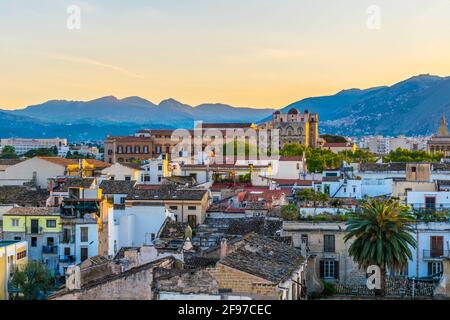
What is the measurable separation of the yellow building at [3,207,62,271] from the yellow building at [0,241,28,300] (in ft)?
5.35

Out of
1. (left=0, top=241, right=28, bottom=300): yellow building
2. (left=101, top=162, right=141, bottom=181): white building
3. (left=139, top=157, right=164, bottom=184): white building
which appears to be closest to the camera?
(left=0, top=241, right=28, bottom=300): yellow building

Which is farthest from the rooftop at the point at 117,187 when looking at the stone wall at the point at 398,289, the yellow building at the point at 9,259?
the stone wall at the point at 398,289

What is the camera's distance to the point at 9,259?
102 feet

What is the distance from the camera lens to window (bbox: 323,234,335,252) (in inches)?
1075

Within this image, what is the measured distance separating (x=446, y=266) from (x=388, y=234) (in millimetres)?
2135

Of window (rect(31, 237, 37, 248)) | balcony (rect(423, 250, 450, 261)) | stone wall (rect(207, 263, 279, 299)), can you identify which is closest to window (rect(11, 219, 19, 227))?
window (rect(31, 237, 37, 248))

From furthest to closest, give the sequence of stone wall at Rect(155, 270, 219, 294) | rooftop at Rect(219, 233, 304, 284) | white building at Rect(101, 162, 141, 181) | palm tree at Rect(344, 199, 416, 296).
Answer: white building at Rect(101, 162, 141, 181)
palm tree at Rect(344, 199, 416, 296)
rooftop at Rect(219, 233, 304, 284)
stone wall at Rect(155, 270, 219, 294)

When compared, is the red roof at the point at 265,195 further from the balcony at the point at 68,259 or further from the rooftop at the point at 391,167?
the balcony at the point at 68,259

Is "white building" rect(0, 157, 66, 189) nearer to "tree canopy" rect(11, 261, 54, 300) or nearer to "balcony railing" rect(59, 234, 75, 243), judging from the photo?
"balcony railing" rect(59, 234, 75, 243)

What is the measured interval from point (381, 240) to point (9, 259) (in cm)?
1635

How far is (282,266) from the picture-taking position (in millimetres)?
20859

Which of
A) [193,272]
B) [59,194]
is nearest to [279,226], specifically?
[193,272]

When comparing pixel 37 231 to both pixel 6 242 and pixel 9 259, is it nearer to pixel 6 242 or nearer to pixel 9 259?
pixel 6 242

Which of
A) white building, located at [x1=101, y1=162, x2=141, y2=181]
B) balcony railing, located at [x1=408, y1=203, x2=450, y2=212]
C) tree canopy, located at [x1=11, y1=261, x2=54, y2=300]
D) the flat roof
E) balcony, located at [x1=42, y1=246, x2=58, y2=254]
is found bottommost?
tree canopy, located at [x1=11, y1=261, x2=54, y2=300]
